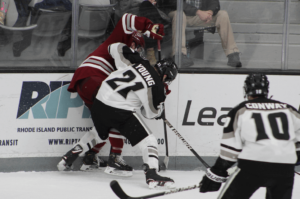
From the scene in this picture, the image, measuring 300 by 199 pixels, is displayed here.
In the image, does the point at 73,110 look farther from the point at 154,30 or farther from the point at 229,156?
the point at 229,156

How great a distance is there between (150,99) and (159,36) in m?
0.59

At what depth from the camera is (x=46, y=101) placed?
3.24 m

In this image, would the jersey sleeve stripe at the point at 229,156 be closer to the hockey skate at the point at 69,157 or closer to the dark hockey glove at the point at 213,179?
the dark hockey glove at the point at 213,179

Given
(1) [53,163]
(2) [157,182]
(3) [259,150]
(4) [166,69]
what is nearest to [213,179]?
(3) [259,150]

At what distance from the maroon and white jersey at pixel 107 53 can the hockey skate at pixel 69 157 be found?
0.52m

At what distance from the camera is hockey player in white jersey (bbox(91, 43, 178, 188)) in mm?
2842

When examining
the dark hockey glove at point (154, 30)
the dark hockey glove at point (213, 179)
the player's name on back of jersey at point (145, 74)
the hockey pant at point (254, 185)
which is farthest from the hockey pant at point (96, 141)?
the hockey pant at point (254, 185)

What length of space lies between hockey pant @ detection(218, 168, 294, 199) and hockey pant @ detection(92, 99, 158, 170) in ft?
3.77

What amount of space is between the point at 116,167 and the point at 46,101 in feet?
2.82

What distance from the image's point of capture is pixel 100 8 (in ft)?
11.2

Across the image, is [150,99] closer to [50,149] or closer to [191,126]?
[191,126]

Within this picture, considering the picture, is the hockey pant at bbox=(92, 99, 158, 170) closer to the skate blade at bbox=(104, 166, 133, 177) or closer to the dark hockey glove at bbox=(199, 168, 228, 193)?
the skate blade at bbox=(104, 166, 133, 177)

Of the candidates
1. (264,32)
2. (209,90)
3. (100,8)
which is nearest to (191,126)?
(209,90)

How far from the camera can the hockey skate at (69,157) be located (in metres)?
3.10
